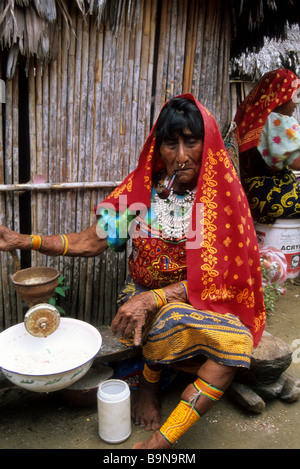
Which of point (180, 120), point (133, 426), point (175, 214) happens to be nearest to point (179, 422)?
point (133, 426)

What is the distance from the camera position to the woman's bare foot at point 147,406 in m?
2.30

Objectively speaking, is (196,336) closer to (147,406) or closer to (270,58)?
(147,406)

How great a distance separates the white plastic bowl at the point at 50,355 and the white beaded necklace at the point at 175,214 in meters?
0.71

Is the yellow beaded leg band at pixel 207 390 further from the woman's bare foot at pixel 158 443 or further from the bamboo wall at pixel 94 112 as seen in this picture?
the bamboo wall at pixel 94 112

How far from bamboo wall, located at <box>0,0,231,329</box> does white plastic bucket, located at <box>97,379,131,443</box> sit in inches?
43.1

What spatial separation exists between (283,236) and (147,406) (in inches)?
98.5

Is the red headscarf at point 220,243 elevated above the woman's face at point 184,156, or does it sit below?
below

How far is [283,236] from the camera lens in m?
4.21

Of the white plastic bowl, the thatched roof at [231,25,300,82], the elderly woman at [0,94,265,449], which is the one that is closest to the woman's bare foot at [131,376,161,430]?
the elderly woman at [0,94,265,449]

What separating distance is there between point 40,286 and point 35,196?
0.89 metres

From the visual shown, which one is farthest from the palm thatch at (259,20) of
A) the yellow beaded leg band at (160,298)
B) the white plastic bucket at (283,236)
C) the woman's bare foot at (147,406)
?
the woman's bare foot at (147,406)

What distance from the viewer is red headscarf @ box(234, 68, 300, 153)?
149 inches

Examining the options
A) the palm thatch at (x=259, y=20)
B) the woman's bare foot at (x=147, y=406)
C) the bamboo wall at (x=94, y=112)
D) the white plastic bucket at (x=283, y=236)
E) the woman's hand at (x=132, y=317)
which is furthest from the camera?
the white plastic bucket at (x=283, y=236)

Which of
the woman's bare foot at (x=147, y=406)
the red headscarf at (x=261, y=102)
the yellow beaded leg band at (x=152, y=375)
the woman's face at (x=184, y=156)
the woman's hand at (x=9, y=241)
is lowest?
the woman's bare foot at (x=147, y=406)
